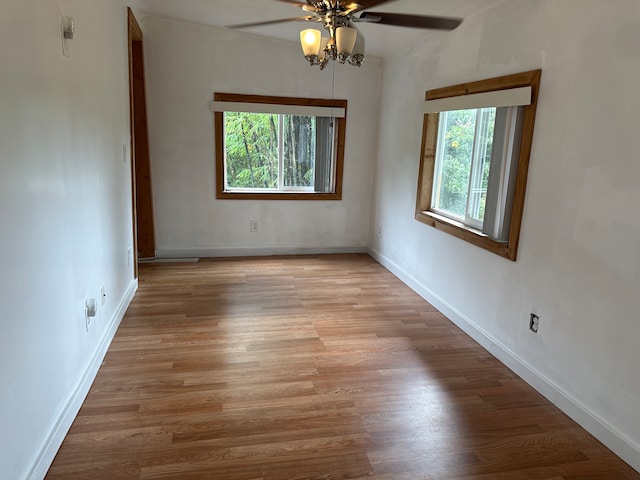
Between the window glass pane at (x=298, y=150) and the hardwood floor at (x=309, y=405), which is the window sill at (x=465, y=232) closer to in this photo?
the hardwood floor at (x=309, y=405)

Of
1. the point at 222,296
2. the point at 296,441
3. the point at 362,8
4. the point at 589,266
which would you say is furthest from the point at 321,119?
the point at 296,441

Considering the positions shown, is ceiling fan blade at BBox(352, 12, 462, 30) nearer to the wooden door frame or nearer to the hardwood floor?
the hardwood floor

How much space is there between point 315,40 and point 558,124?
4.53ft

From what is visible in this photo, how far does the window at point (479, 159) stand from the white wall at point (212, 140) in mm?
1337

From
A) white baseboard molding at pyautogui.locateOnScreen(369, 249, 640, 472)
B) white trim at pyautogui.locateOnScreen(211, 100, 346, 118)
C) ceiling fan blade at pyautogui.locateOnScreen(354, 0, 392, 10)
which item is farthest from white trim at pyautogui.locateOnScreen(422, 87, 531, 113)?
white baseboard molding at pyautogui.locateOnScreen(369, 249, 640, 472)

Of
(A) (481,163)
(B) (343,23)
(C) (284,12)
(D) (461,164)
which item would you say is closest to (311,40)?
(B) (343,23)

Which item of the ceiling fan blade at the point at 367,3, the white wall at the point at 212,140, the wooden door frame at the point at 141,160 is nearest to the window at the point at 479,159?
the ceiling fan blade at the point at 367,3

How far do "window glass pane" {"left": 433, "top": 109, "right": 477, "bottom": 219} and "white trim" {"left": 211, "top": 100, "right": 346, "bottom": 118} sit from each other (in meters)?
1.48

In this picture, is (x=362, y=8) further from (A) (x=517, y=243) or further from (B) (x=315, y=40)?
(A) (x=517, y=243)

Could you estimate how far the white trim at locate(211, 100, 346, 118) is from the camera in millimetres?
4668

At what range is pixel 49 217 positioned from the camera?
188cm

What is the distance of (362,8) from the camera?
2352 millimetres

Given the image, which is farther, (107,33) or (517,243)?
(107,33)

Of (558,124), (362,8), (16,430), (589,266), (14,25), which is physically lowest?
(16,430)
